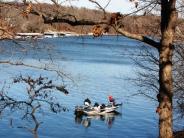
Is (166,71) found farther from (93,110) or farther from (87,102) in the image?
(93,110)

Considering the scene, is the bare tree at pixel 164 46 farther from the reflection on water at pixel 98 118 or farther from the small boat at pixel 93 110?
the small boat at pixel 93 110

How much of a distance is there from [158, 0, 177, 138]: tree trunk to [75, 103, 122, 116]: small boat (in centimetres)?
3107

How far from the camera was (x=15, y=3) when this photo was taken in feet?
23.3

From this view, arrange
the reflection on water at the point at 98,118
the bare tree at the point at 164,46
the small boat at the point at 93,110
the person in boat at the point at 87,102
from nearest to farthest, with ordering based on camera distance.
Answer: the bare tree at the point at 164,46 → the reflection on water at the point at 98,118 → the small boat at the point at 93,110 → the person in boat at the point at 87,102

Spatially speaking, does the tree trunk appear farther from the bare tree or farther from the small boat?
the small boat

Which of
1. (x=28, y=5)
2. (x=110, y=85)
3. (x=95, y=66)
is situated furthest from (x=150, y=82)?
(x=95, y=66)

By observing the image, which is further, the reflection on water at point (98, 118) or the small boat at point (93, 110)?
the small boat at point (93, 110)

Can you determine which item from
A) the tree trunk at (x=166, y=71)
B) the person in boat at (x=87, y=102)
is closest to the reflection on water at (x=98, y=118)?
the person in boat at (x=87, y=102)

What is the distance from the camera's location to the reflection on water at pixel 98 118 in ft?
120

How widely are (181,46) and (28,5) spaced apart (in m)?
16.1

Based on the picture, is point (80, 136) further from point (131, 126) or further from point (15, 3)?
point (15, 3)

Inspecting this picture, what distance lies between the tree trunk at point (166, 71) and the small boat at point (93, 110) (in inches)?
1223

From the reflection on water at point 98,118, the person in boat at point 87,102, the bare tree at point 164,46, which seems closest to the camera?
the bare tree at point 164,46

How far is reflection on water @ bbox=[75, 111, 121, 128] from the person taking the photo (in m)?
36.6
